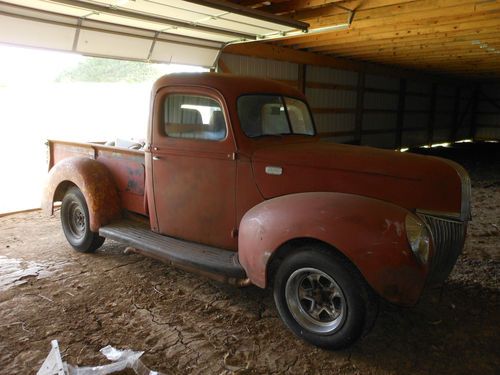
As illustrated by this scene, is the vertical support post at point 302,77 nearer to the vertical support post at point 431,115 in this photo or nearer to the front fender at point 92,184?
the front fender at point 92,184

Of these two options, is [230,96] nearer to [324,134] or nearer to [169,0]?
[169,0]

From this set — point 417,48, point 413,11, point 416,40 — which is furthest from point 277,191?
point 417,48

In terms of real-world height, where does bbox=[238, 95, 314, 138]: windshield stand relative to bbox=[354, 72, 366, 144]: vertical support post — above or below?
below

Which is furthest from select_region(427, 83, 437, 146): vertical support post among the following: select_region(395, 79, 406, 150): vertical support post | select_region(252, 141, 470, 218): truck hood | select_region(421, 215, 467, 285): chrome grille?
select_region(421, 215, 467, 285): chrome grille

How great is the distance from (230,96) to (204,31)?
327 cm

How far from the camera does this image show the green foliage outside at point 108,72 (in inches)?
854

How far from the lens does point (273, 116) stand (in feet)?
11.3

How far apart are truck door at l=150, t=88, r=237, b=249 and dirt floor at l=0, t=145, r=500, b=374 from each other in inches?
23.3

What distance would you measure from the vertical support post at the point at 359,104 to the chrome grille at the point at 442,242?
10885 mm

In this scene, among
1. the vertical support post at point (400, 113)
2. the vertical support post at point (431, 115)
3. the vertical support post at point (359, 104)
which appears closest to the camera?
the vertical support post at point (359, 104)

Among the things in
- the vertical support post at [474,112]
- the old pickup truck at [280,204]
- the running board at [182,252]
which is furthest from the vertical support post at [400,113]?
the running board at [182,252]

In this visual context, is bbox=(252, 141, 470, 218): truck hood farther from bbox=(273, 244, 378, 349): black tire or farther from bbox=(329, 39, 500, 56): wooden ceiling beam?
bbox=(329, 39, 500, 56): wooden ceiling beam

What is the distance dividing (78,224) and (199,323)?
2.30 metres

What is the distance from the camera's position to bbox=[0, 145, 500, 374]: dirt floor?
2.53 metres
